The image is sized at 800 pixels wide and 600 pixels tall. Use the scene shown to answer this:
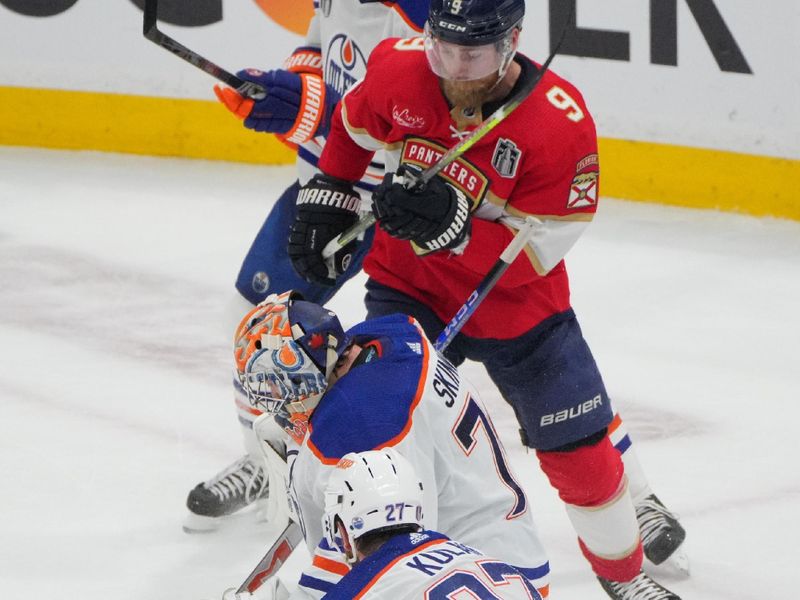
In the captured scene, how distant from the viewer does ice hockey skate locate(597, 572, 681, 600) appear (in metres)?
3.01

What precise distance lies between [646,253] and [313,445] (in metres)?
3.01

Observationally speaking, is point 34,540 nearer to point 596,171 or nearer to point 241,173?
point 596,171

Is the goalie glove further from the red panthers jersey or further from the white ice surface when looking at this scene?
the white ice surface

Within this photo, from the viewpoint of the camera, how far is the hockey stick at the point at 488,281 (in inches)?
104

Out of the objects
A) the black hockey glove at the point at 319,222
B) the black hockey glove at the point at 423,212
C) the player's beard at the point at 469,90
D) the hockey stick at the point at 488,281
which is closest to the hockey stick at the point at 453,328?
the hockey stick at the point at 488,281

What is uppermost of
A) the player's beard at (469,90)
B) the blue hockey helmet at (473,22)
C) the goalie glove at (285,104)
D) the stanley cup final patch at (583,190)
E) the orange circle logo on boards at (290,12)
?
the blue hockey helmet at (473,22)

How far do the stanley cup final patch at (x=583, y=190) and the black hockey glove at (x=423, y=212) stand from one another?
0.21 m

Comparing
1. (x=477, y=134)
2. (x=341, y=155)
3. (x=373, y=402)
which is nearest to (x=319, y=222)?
(x=341, y=155)

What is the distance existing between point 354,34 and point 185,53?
401mm

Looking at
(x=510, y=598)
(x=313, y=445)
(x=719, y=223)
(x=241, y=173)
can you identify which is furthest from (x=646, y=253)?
(x=510, y=598)

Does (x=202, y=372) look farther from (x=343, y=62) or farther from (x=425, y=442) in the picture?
(x=425, y=442)

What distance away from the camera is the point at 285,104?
Answer: 3.21m

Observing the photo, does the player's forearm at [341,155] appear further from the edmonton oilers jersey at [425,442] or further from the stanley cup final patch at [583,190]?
the edmonton oilers jersey at [425,442]

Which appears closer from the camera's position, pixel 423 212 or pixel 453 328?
pixel 423 212
